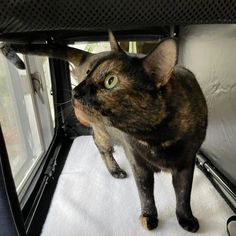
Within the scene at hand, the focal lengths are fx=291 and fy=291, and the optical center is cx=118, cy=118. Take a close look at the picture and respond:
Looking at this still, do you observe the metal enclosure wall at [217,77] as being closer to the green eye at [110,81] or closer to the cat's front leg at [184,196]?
the cat's front leg at [184,196]

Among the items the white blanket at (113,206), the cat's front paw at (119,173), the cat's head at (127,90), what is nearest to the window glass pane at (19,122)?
the white blanket at (113,206)

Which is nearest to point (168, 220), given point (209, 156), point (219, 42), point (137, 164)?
point (137, 164)

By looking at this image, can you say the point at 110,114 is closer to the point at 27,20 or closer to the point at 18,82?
the point at 27,20

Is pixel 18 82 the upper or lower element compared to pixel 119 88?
lower

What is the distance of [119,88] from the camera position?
1.32 feet

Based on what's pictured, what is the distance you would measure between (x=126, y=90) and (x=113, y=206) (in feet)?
1.35

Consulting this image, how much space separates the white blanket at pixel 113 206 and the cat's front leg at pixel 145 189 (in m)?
0.02

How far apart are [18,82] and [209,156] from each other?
1.99 ft

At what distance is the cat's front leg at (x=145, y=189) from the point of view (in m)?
0.59

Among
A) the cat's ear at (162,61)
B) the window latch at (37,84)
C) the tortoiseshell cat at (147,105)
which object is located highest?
the cat's ear at (162,61)

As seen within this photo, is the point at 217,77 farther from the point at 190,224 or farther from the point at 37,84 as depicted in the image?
the point at 37,84

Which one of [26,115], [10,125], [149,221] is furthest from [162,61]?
[26,115]

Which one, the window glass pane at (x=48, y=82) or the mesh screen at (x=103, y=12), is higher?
the mesh screen at (x=103, y=12)

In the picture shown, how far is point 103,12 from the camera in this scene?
12.4 inches
